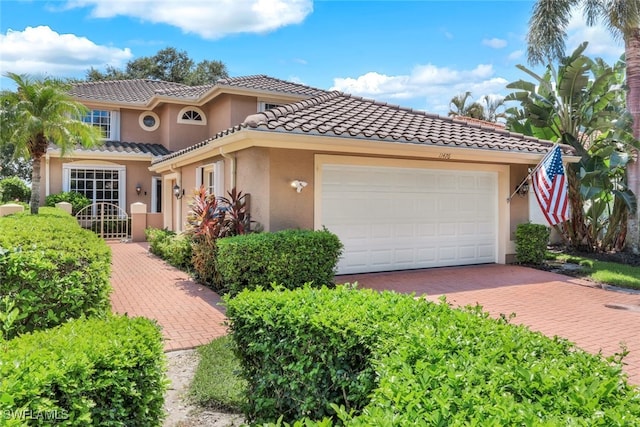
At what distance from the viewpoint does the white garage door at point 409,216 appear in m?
10.9

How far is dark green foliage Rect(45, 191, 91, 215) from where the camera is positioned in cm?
2006

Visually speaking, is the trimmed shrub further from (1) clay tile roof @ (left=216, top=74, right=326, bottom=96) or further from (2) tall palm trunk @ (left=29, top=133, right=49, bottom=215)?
(1) clay tile roof @ (left=216, top=74, right=326, bottom=96)

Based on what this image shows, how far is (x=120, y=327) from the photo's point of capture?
10.8 feet

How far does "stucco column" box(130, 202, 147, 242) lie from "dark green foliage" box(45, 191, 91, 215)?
2794 mm

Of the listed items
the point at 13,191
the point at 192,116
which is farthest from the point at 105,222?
the point at 13,191

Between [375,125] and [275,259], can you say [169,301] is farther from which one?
[375,125]

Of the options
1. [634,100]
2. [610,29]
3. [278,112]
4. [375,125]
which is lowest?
[375,125]

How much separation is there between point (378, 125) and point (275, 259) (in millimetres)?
4883

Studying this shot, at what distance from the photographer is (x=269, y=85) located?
62.8ft

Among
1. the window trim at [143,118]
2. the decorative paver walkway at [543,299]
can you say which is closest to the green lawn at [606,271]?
the decorative paver walkway at [543,299]

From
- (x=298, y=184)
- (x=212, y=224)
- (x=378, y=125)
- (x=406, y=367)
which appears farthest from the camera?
(x=378, y=125)

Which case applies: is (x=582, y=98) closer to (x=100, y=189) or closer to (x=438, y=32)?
(x=438, y=32)

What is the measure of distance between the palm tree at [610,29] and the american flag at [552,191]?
519cm

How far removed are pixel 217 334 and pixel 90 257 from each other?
2.52 metres
